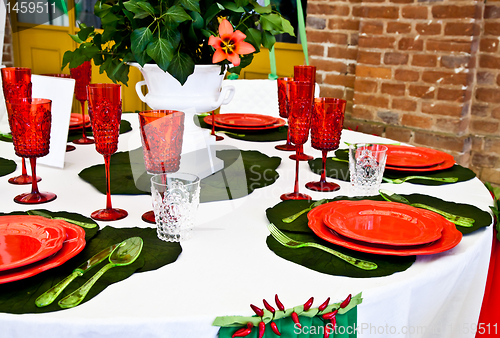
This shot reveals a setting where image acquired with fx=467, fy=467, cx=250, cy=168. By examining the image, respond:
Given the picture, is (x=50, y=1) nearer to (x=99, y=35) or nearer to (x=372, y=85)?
(x=372, y=85)

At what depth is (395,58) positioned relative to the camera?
2.50 metres

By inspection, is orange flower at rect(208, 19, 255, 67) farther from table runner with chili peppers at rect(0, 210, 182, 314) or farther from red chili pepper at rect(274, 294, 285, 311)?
red chili pepper at rect(274, 294, 285, 311)

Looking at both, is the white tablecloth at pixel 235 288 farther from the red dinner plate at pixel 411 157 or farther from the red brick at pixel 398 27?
the red brick at pixel 398 27

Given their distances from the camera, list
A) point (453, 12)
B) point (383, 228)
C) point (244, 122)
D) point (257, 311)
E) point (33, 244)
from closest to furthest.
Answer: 1. point (257, 311)
2. point (33, 244)
3. point (383, 228)
4. point (244, 122)
5. point (453, 12)

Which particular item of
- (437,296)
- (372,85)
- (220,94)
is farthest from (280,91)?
(372,85)

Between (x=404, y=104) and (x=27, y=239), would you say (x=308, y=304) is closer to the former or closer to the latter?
(x=27, y=239)

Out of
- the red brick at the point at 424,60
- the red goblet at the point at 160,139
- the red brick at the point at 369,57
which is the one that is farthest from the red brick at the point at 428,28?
the red goblet at the point at 160,139

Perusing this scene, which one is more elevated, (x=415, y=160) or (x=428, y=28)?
(x=428, y=28)

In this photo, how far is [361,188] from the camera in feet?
3.61

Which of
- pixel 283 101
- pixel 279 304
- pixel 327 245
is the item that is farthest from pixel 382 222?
pixel 283 101

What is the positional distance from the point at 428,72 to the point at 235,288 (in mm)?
2088

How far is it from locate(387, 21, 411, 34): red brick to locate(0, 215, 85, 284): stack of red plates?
2.14 metres

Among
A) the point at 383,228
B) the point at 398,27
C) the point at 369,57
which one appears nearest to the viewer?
the point at 383,228

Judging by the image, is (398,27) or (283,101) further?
(398,27)
